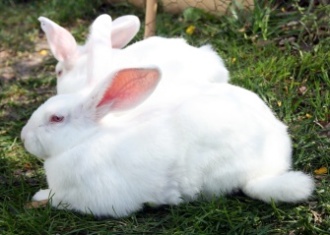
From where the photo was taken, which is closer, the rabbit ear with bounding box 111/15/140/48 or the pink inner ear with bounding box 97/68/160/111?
the pink inner ear with bounding box 97/68/160/111

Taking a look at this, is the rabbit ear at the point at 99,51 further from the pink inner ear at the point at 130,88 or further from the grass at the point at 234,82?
the grass at the point at 234,82

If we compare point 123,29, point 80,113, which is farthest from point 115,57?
point 80,113

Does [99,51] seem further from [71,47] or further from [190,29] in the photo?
[190,29]

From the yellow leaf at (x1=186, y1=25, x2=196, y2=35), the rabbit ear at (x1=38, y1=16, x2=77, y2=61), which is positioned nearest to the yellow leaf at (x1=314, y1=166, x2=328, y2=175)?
the rabbit ear at (x1=38, y1=16, x2=77, y2=61)

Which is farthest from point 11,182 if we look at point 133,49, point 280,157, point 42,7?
point 42,7

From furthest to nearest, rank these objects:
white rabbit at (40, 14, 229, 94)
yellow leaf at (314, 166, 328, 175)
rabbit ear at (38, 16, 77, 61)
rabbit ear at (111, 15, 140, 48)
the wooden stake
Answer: the wooden stake, rabbit ear at (111, 15, 140, 48), rabbit ear at (38, 16, 77, 61), white rabbit at (40, 14, 229, 94), yellow leaf at (314, 166, 328, 175)

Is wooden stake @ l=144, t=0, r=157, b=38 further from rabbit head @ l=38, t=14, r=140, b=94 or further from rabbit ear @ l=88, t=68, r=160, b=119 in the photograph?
rabbit ear @ l=88, t=68, r=160, b=119

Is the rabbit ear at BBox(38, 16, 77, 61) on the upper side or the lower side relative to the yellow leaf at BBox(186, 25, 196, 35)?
upper

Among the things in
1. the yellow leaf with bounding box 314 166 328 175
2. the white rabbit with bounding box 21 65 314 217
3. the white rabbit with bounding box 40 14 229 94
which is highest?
the white rabbit with bounding box 40 14 229 94

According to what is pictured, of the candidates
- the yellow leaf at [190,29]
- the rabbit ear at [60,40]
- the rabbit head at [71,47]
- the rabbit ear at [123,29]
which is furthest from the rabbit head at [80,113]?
the yellow leaf at [190,29]
